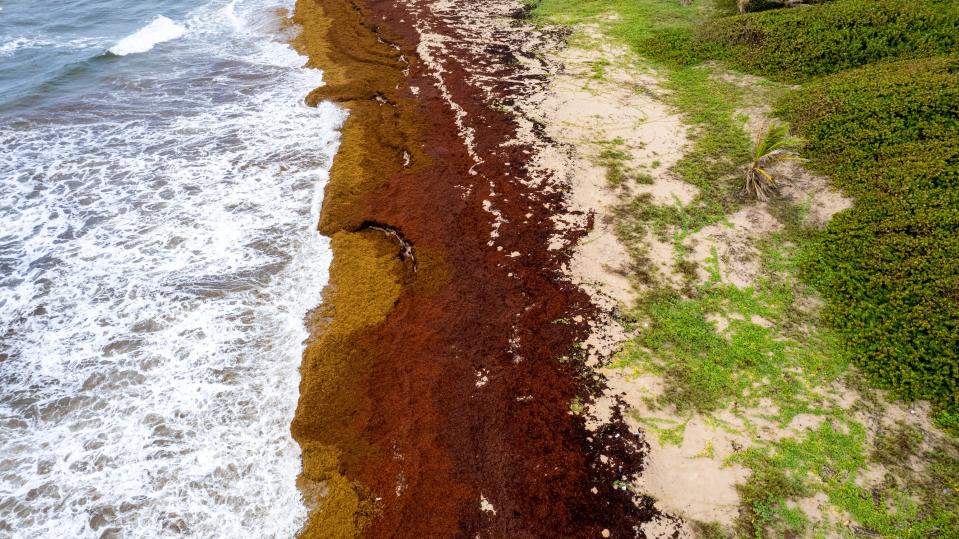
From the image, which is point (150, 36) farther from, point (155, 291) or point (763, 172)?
point (763, 172)

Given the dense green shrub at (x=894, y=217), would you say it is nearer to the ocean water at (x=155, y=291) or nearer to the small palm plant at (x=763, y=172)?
the small palm plant at (x=763, y=172)

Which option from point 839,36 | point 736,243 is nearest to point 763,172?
point 736,243

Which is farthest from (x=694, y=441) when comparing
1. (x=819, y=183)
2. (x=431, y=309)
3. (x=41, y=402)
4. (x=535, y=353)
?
(x=41, y=402)

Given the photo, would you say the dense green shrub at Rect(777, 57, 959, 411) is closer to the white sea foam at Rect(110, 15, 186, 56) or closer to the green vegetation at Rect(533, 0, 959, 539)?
the green vegetation at Rect(533, 0, 959, 539)

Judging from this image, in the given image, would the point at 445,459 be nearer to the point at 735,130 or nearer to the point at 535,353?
the point at 535,353

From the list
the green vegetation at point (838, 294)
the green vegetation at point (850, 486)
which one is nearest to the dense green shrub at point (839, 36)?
the green vegetation at point (838, 294)
